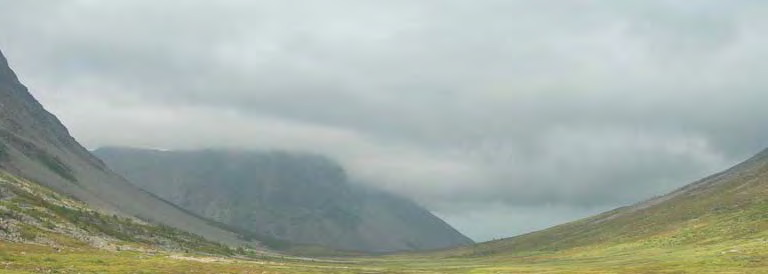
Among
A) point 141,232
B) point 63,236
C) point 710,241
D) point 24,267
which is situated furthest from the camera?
point 141,232

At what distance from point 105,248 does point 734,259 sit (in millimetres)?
115877

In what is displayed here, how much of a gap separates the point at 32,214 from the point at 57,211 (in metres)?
24.9

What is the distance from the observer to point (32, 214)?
135375mm

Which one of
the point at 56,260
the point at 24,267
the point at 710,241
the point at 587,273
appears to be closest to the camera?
the point at 24,267

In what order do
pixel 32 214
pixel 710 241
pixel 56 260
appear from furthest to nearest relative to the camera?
pixel 710 241, pixel 32 214, pixel 56 260

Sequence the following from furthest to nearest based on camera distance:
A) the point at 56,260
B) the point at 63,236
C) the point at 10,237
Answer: the point at 63,236 → the point at 10,237 → the point at 56,260

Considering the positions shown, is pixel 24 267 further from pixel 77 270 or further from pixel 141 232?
pixel 141 232

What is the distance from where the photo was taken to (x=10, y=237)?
4072 inches

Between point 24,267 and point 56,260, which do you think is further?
point 56,260

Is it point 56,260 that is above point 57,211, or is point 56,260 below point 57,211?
below

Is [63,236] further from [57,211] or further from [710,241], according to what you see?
[710,241]

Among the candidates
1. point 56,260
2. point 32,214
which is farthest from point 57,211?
point 56,260

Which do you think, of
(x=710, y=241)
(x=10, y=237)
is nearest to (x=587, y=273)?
(x=710, y=241)

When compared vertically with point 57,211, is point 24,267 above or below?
below
